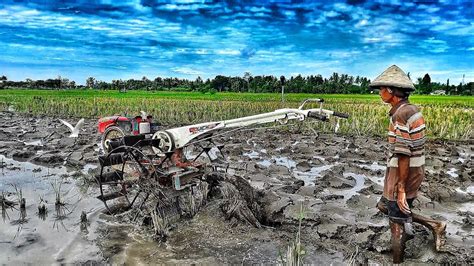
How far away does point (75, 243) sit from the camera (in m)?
4.58

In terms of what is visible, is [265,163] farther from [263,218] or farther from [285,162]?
[263,218]

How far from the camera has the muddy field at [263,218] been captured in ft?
13.8

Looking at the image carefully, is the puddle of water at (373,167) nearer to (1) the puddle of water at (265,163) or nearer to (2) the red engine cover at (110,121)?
(1) the puddle of water at (265,163)

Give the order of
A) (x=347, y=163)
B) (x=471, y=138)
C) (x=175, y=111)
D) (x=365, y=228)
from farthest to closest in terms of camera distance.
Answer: (x=175, y=111)
(x=471, y=138)
(x=347, y=163)
(x=365, y=228)

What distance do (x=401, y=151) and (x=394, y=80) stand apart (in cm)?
65

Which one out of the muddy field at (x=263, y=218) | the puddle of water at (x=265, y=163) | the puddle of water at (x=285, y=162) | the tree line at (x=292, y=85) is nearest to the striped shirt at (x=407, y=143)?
the muddy field at (x=263, y=218)

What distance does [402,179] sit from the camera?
11.6 feet

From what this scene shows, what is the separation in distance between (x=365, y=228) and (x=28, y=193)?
5114 millimetres

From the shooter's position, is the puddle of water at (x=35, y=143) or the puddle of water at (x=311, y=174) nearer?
the puddle of water at (x=311, y=174)

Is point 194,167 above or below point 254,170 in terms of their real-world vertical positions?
above

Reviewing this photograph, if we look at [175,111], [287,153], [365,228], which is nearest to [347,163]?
[287,153]

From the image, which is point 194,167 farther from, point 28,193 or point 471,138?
point 471,138

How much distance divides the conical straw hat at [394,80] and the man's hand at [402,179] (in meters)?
0.62

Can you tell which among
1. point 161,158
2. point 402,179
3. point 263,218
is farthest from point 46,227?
point 402,179
